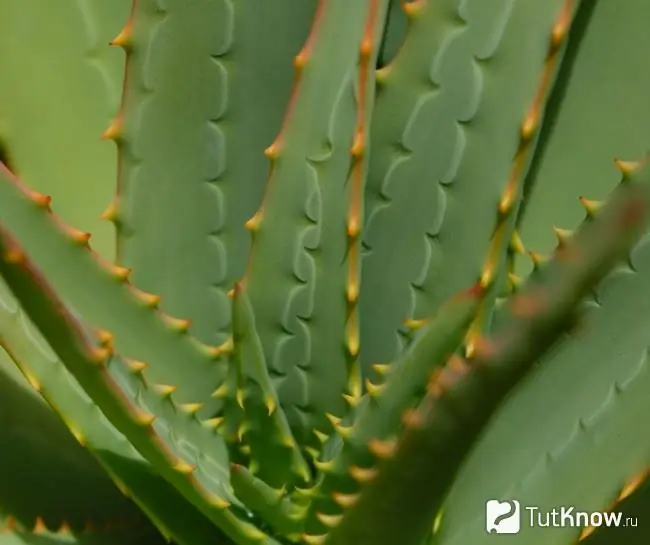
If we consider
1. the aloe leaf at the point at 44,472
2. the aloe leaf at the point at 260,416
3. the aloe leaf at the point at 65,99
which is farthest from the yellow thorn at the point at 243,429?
the aloe leaf at the point at 65,99

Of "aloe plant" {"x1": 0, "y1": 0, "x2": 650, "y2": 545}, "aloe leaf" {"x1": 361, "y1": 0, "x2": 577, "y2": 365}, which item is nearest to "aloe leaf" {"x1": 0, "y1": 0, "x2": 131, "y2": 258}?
"aloe plant" {"x1": 0, "y1": 0, "x2": 650, "y2": 545}

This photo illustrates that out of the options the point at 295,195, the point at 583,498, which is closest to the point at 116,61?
the point at 295,195

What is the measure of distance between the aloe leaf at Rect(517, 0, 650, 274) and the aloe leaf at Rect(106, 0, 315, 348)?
198mm

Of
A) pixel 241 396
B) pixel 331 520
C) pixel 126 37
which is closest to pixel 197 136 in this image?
pixel 126 37

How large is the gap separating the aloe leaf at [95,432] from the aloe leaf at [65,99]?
0.19 m

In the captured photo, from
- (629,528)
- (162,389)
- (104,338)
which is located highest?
(104,338)

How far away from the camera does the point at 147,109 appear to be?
0.61 metres

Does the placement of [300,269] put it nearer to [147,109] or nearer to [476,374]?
[147,109]

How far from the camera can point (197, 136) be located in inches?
25.2

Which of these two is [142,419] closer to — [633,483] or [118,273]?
[118,273]

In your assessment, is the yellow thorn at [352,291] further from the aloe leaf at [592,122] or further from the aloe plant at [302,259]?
the aloe leaf at [592,122]

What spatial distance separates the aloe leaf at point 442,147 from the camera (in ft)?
1.93

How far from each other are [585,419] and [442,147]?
21 cm

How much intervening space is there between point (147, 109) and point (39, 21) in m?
0.13
